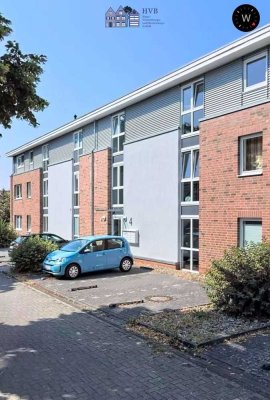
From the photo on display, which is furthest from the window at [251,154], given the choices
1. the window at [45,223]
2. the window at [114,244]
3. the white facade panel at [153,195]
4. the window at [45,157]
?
the window at [45,157]

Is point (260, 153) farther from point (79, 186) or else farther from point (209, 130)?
point (79, 186)

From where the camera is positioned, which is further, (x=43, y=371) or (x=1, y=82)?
(x=1, y=82)

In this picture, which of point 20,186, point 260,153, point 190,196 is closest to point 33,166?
point 20,186

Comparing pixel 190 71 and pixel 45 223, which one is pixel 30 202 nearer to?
pixel 45 223

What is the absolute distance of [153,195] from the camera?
1866 cm

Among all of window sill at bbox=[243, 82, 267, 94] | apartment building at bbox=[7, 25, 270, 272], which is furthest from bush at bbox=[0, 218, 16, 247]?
window sill at bbox=[243, 82, 267, 94]

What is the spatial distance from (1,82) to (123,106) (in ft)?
49.4

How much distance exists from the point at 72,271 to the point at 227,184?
6.21 m

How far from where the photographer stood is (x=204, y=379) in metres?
5.59

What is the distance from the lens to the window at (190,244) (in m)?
16.3

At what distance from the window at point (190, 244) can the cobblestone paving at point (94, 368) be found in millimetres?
7946

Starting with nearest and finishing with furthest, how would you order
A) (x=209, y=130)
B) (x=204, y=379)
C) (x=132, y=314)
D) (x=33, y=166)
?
(x=204, y=379) → (x=132, y=314) → (x=209, y=130) → (x=33, y=166)

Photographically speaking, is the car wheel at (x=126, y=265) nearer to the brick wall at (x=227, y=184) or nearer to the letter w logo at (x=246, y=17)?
the brick wall at (x=227, y=184)

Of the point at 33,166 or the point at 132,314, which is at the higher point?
the point at 33,166
